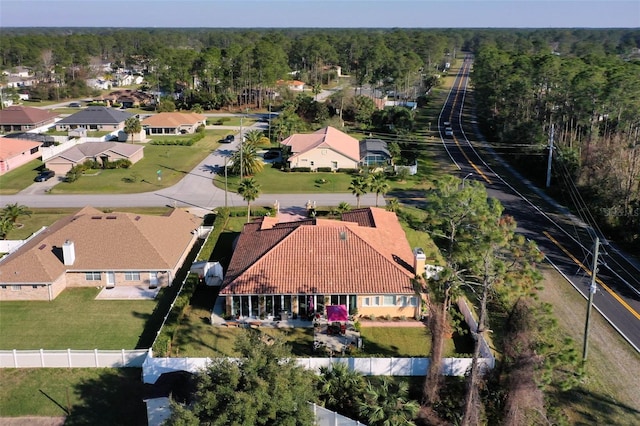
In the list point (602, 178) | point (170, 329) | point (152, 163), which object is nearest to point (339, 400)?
point (170, 329)

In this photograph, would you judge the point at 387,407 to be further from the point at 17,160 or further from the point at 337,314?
the point at 17,160

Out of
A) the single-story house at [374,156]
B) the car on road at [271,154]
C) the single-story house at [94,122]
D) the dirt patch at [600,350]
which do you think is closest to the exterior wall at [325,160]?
the single-story house at [374,156]

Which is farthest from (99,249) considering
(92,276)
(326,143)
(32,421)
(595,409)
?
(326,143)

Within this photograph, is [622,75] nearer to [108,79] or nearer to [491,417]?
[491,417]

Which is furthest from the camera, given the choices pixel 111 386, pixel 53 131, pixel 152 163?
pixel 53 131

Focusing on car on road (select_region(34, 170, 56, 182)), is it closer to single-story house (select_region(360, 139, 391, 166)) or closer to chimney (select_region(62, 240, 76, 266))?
chimney (select_region(62, 240, 76, 266))

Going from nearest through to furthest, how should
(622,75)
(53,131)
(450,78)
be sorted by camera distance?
(622,75) < (53,131) < (450,78)

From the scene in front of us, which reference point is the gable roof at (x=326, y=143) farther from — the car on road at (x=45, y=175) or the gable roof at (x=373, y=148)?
the car on road at (x=45, y=175)
